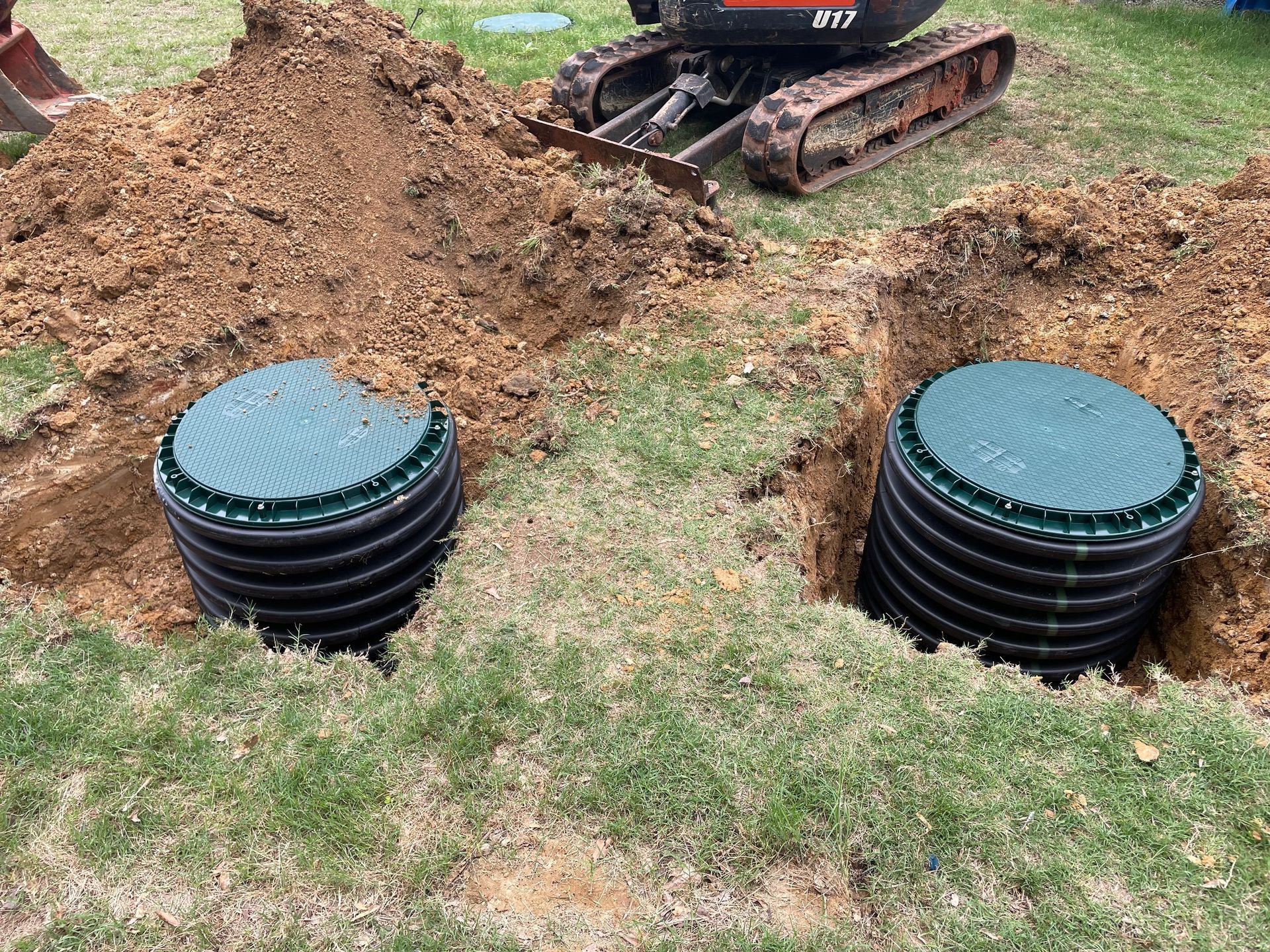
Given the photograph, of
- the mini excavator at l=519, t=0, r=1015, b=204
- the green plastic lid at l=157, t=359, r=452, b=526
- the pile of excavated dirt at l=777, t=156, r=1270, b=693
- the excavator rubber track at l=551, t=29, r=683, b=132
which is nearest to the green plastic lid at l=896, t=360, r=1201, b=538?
the pile of excavated dirt at l=777, t=156, r=1270, b=693

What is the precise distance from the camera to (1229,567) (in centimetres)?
350

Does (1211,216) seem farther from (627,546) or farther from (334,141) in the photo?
(334,141)

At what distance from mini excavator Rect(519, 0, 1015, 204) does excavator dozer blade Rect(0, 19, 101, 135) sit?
4.28 metres

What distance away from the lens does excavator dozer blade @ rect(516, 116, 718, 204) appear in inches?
232

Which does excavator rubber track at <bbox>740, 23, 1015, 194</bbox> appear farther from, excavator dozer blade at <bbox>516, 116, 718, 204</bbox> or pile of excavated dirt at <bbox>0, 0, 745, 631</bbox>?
pile of excavated dirt at <bbox>0, 0, 745, 631</bbox>

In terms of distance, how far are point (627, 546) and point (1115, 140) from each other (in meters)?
7.02

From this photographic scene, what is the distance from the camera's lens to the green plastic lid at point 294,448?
310 cm

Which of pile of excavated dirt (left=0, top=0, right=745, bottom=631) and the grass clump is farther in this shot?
pile of excavated dirt (left=0, top=0, right=745, bottom=631)

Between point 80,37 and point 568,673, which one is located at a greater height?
point 80,37

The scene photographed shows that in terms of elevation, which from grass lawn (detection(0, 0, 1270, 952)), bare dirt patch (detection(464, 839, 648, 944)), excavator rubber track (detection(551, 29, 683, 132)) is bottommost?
bare dirt patch (detection(464, 839, 648, 944))

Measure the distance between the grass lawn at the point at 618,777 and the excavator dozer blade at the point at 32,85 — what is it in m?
5.75

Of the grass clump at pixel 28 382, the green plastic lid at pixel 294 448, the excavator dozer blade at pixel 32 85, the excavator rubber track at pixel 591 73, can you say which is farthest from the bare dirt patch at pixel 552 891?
the excavator dozer blade at pixel 32 85

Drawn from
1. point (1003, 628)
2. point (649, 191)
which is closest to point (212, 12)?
point (649, 191)

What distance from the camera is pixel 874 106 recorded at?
716 cm
